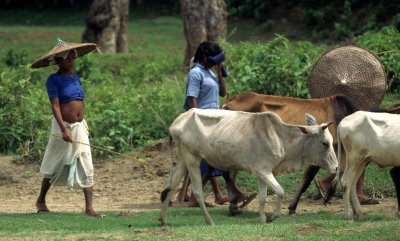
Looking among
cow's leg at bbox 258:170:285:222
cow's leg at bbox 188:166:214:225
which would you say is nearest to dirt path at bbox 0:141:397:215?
cow's leg at bbox 258:170:285:222

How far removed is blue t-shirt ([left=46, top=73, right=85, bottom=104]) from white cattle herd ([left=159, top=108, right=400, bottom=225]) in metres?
1.50

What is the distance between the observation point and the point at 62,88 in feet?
39.8

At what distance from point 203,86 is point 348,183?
2.15 meters

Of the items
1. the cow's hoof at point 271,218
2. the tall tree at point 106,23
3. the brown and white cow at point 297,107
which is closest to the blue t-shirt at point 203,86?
the brown and white cow at point 297,107

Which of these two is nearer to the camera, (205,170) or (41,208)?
(41,208)

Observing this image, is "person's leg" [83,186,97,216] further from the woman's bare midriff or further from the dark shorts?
the dark shorts

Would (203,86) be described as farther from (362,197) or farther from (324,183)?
(362,197)

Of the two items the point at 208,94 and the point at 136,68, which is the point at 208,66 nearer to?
the point at 208,94

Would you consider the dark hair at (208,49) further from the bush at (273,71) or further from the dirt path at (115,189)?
the bush at (273,71)

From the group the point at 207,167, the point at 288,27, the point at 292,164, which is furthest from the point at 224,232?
the point at 288,27

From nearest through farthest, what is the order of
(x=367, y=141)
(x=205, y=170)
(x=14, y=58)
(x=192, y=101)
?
(x=367, y=141), (x=192, y=101), (x=205, y=170), (x=14, y=58)

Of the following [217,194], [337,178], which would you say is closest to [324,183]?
[217,194]

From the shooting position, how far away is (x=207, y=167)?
501 inches

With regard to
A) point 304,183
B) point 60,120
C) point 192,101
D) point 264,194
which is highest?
point 192,101
